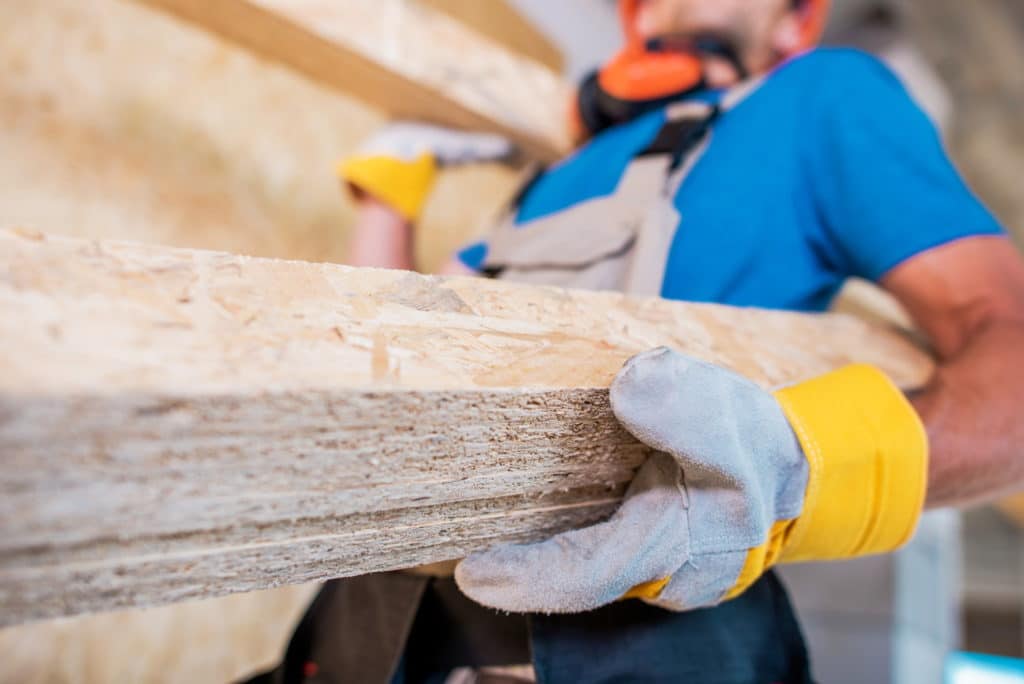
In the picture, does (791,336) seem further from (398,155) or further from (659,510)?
(398,155)

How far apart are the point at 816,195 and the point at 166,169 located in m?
1.17

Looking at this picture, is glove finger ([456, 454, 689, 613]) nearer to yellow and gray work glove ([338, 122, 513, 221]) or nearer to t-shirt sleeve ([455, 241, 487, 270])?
t-shirt sleeve ([455, 241, 487, 270])

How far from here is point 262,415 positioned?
338 millimetres

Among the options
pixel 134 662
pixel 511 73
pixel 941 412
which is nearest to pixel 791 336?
pixel 941 412

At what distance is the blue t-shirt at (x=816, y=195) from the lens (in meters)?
0.75

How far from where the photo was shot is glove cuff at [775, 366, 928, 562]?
0.53m

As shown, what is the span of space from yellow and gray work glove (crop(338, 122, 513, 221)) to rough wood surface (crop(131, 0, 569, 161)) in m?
0.03

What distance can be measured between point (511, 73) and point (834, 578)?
1658 millimetres

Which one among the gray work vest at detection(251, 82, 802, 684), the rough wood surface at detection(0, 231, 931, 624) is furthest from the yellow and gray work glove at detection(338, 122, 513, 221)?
the rough wood surface at detection(0, 231, 931, 624)

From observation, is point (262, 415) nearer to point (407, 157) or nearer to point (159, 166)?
point (407, 157)

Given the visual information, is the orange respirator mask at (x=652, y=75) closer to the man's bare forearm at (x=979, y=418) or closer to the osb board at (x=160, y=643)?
the man's bare forearm at (x=979, y=418)

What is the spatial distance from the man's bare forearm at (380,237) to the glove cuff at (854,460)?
88cm

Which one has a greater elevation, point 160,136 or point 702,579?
point 160,136

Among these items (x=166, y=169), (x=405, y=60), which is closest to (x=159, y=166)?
(x=166, y=169)
